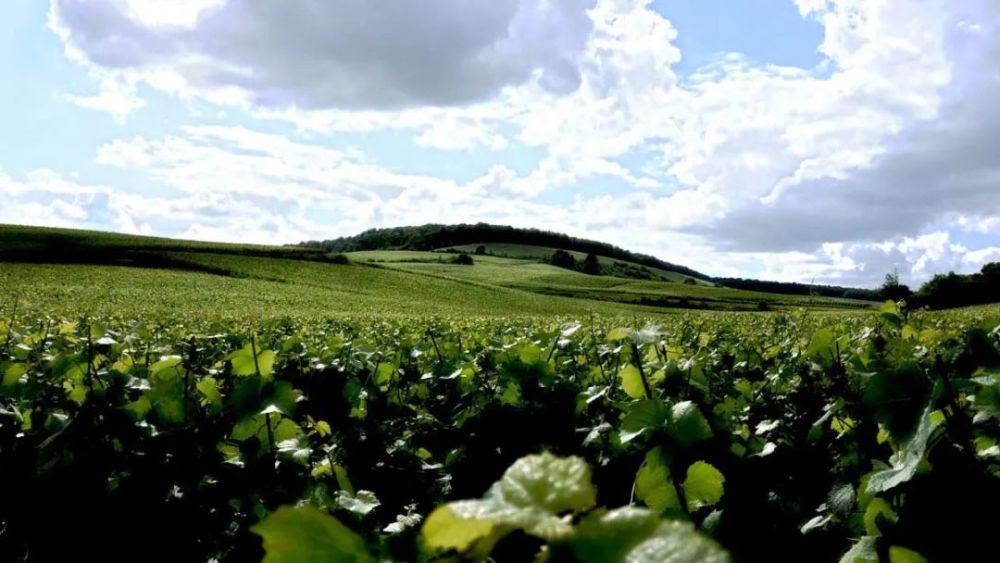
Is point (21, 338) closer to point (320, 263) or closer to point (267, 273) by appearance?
point (267, 273)

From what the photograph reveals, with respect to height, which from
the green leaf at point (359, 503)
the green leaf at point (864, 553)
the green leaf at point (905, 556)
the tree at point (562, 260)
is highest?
the tree at point (562, 260)

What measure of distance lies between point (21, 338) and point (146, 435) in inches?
102

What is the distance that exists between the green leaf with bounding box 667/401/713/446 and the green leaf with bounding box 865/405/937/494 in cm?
31

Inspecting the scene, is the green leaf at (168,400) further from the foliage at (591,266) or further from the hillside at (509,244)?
the hillside at (509,244)

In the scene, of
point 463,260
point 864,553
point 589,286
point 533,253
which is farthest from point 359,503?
point 533,253

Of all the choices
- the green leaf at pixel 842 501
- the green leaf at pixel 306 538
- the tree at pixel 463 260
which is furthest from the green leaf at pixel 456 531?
the tree at pixel 463 260

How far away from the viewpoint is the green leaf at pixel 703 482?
143cm

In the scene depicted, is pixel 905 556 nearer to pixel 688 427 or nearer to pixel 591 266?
pixel 688 427

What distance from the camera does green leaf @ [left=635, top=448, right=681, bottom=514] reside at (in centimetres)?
150

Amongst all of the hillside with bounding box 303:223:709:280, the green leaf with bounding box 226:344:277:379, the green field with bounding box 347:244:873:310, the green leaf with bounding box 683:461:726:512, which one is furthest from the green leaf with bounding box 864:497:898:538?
the hillside with bounding box 303:223:709:280

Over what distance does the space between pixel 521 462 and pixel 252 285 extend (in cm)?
5656

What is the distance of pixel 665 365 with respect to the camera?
259 centimetres

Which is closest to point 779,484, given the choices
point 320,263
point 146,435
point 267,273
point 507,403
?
point 507,403

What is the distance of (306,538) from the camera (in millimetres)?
667
